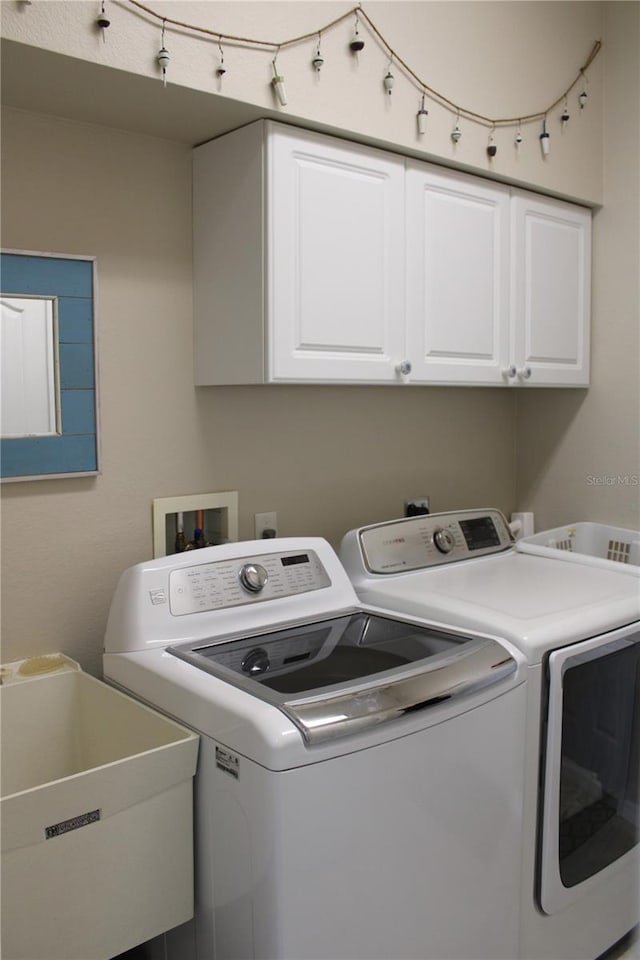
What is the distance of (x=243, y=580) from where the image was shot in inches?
70.9

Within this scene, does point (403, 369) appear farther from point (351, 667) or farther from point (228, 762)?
point (228, 762)

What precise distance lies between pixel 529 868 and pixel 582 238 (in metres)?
1.87

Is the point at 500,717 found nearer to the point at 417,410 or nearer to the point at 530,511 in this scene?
the point at 417,410

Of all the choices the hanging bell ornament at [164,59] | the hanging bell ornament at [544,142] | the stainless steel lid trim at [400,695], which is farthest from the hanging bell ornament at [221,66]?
the stainless steel lid trim at [400,695]

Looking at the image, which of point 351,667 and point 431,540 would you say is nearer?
point 351,667

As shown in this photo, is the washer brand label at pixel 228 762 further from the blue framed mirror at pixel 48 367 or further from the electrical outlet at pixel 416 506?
the electrical outlet at pixel 416 506

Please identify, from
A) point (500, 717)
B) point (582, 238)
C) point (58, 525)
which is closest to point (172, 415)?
point (58, 525)

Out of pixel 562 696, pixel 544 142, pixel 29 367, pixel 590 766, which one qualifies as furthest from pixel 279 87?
pixel 590 766

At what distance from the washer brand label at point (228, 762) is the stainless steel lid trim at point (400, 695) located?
127 millimetres

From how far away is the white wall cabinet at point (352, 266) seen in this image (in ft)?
5.91

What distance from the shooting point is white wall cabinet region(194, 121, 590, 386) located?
1.80m

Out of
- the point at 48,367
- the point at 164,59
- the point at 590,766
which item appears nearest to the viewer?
the point at 164,59

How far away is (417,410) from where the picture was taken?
262 cm

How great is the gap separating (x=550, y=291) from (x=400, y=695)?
1543mm
